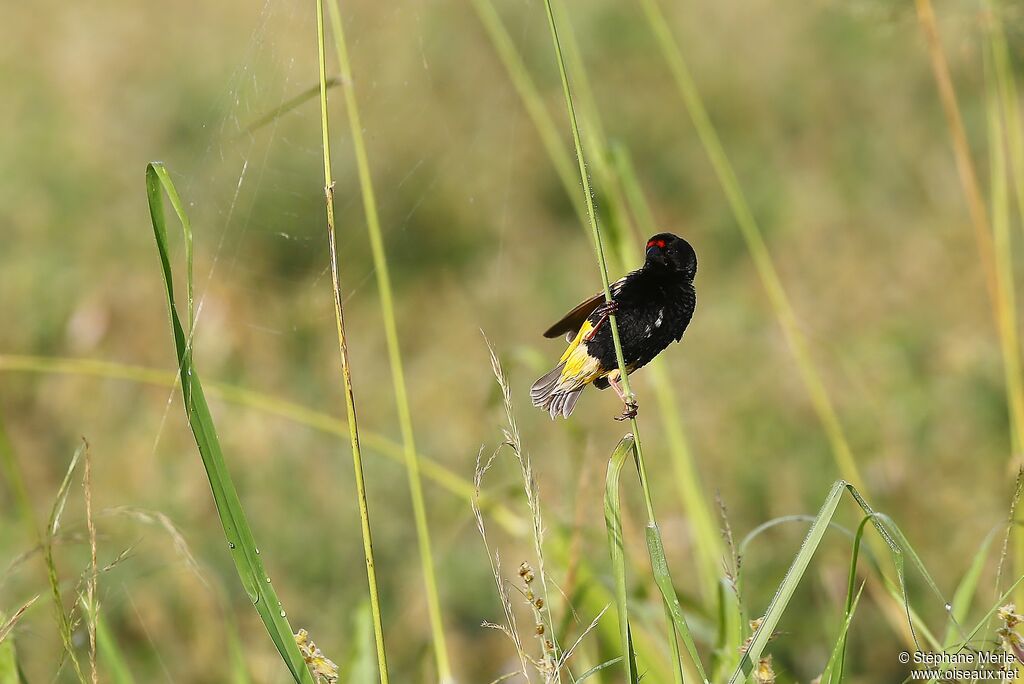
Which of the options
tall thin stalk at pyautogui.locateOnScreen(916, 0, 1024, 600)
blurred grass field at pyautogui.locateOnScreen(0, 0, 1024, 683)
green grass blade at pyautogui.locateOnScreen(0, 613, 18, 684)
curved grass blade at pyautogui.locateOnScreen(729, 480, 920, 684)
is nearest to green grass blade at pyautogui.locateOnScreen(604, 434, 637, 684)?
curved grass blade at pyautogui.locateOnScreen(729, 480, 920, 684)

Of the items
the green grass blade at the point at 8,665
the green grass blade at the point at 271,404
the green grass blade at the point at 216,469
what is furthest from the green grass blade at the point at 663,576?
the green grass blade at the point at 8,665

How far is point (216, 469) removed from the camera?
116cm

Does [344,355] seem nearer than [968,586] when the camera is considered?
Yes

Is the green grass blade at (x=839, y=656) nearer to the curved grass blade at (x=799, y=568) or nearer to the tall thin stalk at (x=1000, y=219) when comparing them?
the curved grass blade at (x=799, y=568)

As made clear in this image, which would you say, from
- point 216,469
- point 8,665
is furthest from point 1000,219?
point 8,665

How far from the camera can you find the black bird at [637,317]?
1.00m

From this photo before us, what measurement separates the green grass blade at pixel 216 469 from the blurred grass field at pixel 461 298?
1.62m

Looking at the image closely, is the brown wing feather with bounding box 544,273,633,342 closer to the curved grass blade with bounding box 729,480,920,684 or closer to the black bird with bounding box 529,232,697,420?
the black bird with bounding box 529,232,697,420

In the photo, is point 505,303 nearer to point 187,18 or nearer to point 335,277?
point 187,18

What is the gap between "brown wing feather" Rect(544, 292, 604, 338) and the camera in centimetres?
96

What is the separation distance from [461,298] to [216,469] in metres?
4.41

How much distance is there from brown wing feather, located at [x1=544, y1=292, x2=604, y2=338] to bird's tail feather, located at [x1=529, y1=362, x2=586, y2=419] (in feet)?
0.30

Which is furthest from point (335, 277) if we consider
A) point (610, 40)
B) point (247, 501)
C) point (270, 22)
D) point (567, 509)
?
point (610, 40)

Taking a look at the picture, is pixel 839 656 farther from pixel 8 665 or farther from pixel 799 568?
pixel 8 665
